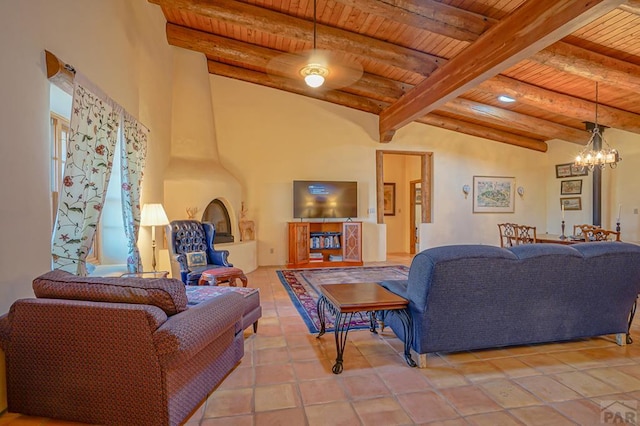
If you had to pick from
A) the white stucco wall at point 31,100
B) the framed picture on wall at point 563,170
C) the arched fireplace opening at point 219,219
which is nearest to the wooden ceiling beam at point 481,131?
the framed picture on wall at point 563,170

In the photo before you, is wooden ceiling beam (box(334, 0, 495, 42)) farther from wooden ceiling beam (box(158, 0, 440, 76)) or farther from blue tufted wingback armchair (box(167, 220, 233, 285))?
blue tufted wingback armchair (box(167, 220, 233, 285))

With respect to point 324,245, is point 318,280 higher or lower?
lower

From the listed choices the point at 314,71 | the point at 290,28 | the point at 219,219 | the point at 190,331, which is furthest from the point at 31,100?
the point at 219,219

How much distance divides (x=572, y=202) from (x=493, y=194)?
1.59 metres

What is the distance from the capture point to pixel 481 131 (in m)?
7.31

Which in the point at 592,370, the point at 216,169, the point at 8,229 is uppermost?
the point at 216,169

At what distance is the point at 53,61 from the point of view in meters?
2.23

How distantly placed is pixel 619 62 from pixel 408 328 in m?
4.23

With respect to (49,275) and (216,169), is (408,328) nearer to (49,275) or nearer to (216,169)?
(49,275)

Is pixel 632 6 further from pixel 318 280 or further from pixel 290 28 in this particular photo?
pixel 318 280

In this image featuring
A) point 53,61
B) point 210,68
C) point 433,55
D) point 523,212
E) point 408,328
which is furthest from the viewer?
point 523,212

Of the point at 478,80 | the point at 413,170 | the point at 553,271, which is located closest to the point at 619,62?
the point at 478,80

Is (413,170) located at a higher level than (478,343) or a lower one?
higher

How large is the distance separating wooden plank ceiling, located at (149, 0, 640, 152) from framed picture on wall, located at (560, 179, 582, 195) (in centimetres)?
107
